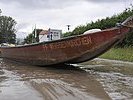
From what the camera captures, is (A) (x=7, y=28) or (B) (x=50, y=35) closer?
(B) (x=50, y=35)

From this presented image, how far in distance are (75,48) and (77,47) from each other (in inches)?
4.8

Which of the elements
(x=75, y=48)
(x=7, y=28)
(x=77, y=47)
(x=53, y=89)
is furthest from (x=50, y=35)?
(x=7, y=28)

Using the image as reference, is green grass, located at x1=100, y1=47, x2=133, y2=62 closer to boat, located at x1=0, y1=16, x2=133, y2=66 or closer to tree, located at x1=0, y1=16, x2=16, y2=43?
boat, located at x1=0, y1=16, x2=133, y2=66

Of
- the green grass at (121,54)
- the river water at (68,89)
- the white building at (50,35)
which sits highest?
the white building at (50,35)

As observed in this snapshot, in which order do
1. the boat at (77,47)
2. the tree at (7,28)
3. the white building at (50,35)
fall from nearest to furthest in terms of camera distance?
1. the boat at (77,47)
2. the white building at (50,35)
3. the tree at (7,28)

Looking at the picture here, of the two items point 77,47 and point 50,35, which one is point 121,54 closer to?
point 50,35

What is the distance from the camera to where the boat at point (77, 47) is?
1152 centimetres

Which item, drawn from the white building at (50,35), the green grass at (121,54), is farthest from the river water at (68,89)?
the green grass at (121,54)

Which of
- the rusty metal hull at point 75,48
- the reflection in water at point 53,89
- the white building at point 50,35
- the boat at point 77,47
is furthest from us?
the white building at point 50,35

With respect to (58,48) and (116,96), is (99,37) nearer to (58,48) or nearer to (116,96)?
(58,48)

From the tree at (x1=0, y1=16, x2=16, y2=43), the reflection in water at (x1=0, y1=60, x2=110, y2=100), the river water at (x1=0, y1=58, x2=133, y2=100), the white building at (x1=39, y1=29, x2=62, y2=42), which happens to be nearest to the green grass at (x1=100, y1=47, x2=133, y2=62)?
the white building at (x1=39, y1=29, x2=62, y2=42)

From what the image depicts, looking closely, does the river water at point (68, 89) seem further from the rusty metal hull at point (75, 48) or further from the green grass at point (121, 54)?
the green grass at point (121, 54)

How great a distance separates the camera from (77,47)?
12.4 metres

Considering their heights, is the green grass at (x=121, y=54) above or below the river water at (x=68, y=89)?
above
